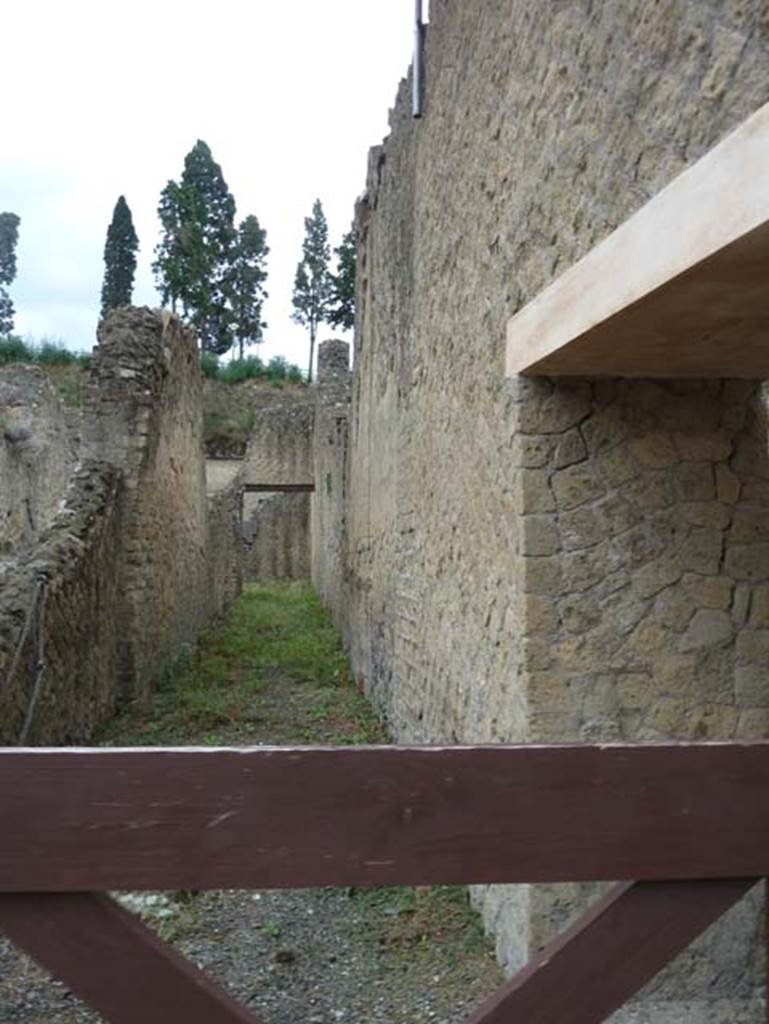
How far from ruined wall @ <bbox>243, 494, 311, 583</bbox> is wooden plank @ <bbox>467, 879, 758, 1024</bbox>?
22.8 metres

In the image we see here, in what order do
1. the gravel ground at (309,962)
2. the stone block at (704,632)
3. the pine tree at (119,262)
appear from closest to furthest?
1. the stone block at (704,632)
2. the gravel ground at (309,962)
3. the pine tree at (119,262)

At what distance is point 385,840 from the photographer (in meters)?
1.32

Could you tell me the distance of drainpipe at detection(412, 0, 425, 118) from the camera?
508 centimetres

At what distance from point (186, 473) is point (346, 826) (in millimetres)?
9497

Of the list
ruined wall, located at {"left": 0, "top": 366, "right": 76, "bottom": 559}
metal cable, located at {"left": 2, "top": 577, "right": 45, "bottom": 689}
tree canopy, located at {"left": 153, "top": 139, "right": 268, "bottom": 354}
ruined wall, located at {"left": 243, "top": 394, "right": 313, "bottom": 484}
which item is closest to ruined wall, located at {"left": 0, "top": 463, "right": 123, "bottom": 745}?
metal cable, located at {"left": 2, "top": 577, "right": 45, "bottom": 689}

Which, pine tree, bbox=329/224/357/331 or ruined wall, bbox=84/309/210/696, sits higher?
pine tree, bbox=329/224/357/331

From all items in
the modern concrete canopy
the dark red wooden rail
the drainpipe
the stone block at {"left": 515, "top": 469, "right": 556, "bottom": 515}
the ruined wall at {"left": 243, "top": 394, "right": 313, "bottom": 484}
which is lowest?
the dark red wooden rail

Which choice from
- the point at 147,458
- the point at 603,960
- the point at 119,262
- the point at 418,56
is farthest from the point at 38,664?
the point at 119,262

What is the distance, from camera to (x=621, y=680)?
3076mm

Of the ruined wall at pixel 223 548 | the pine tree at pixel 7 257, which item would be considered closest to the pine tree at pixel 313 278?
the pine tree at pixel 7 257

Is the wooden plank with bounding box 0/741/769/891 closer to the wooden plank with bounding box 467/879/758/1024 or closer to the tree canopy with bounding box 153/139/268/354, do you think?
the wooden plank with bounding box 467/879/758/1024

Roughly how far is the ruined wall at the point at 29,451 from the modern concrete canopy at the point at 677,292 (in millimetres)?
12982

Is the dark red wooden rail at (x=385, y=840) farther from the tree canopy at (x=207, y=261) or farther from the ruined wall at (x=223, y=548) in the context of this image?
the tree canopy at (x=207, y=261)

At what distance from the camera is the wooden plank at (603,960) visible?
130cm
